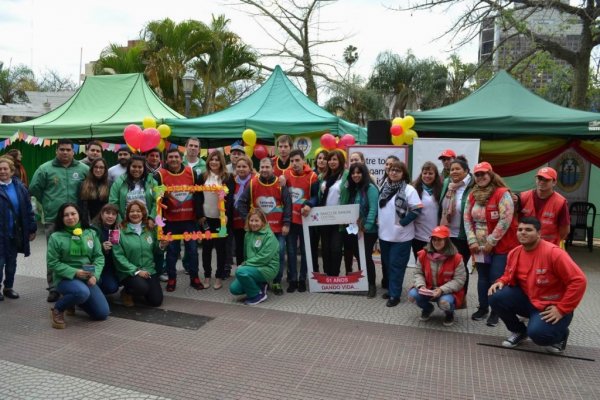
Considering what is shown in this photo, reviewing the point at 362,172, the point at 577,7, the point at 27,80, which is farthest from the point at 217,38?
the point at 27,80

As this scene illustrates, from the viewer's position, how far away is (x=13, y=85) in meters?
45.8

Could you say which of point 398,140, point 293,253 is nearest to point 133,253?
point 293,253

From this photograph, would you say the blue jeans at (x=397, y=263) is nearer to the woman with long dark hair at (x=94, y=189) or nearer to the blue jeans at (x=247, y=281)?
the blue jeans at (x=247, y=281)

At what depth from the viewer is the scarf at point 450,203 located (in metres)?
5.46

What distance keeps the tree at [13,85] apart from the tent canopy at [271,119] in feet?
132

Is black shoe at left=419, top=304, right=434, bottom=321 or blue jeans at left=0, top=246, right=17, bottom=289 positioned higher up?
blue jeans at left=0, top=246, right=17, bottom=289

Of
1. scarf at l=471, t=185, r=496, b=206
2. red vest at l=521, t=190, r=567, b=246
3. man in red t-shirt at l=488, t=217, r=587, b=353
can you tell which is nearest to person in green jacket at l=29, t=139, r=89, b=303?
scarf at l=471, t=185, r=496, b=206

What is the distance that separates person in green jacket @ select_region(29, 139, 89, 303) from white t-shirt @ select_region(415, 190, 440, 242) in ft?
13.7

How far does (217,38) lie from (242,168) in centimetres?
1390

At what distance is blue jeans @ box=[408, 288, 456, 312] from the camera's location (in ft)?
15.8

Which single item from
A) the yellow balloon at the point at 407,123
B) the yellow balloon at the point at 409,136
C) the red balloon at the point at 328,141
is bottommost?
the red balloon at the point at 328,141

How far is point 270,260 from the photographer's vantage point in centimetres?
571

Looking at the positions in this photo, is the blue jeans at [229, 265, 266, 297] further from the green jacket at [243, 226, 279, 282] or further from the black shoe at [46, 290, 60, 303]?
the black shoe at [46, 290, 60, 303]

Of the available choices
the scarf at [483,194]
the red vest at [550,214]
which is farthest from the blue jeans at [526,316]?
the red vest at [550,214]
